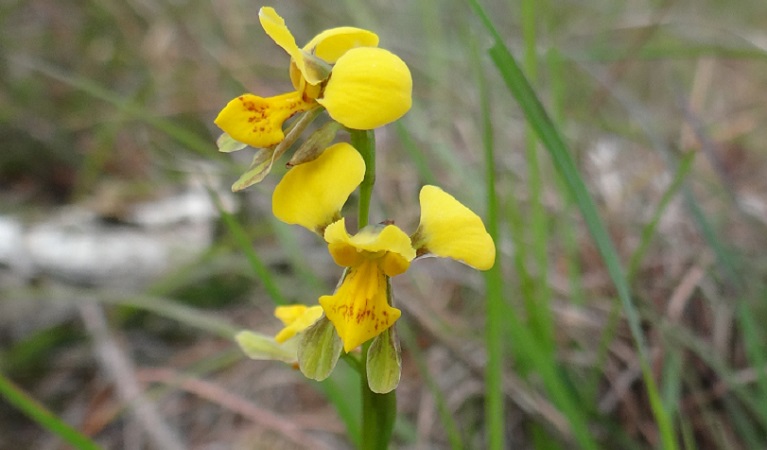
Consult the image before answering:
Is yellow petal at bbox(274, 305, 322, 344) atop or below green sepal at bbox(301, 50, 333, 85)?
below

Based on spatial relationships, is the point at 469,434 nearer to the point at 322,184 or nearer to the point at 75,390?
the point at 322,184

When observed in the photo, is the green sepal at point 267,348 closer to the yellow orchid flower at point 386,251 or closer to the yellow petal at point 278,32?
the yellow orchid flower at point 386,251

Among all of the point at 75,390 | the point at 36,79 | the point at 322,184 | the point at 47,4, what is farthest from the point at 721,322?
the point at 47,4

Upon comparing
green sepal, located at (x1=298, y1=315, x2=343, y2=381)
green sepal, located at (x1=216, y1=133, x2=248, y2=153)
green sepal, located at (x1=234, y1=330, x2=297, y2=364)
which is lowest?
green sepal, located at (x1=234, y1=330, x2=297, y2=364)

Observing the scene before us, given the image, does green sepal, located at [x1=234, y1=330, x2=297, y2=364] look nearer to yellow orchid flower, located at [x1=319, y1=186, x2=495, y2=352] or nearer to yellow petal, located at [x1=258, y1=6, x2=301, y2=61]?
yellow orchid flower, located at [x1=319, y1=186, x2=495, y2=352]

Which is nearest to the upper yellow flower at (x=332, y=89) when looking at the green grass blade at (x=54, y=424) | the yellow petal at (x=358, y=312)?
the yellow petal at (x=358, y=312)

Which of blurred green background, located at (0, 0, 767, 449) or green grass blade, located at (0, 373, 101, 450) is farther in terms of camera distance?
blurred green background, located at (0, 0, 767, 449)

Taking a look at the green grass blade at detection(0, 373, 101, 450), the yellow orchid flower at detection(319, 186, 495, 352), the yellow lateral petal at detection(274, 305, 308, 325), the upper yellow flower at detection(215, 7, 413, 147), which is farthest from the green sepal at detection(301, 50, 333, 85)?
the green grass blade at detection(0, 373, 101, 450)

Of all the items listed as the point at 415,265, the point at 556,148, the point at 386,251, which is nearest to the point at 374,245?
the point at 386,251
